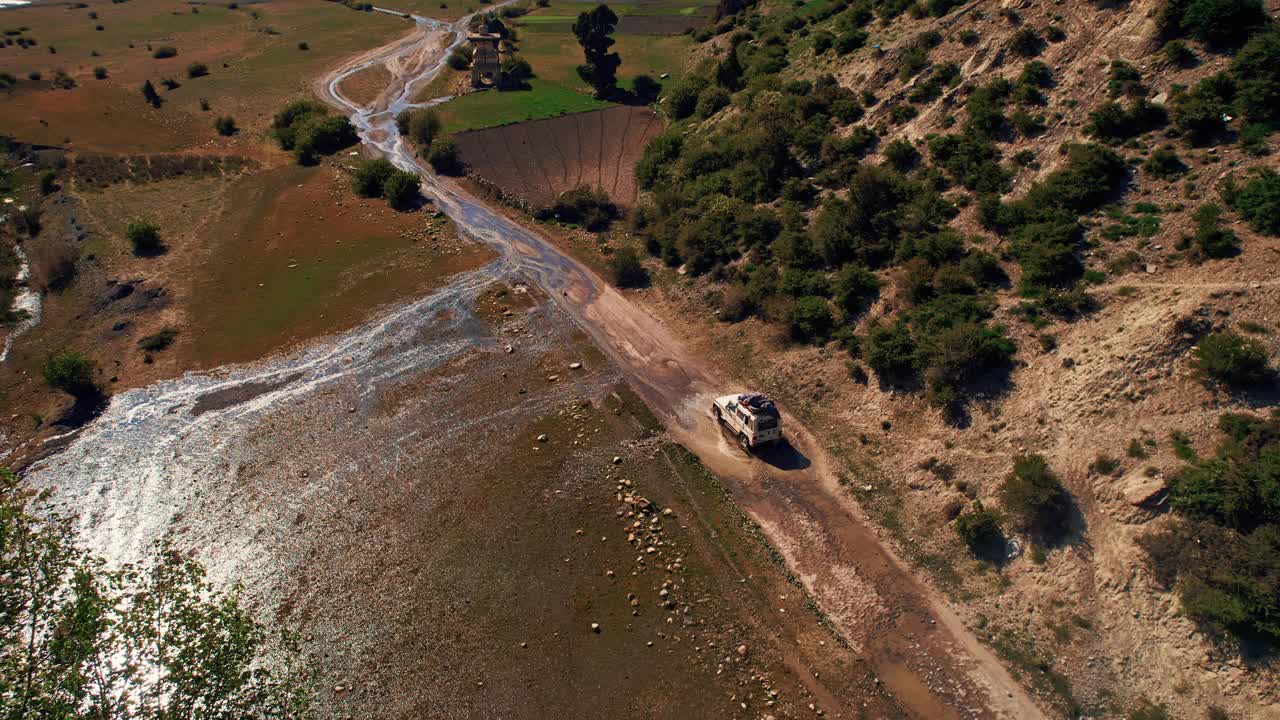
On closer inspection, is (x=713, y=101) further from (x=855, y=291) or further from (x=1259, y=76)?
(x=1259, y=76)

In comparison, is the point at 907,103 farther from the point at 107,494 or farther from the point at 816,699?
the point at 107,494

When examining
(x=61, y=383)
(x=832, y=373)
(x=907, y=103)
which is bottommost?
(x=61, y=383)

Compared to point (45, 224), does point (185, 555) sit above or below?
below

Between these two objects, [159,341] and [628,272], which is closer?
[159,341]

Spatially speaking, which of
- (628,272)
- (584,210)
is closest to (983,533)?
(628,272)

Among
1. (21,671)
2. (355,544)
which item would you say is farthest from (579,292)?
(21,671)

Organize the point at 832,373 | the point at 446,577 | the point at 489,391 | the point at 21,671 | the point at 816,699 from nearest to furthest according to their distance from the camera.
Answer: the point at 21,671 < the point at 816,699 < the point at 446,577 < the point at 832,373 < the point at 489,391

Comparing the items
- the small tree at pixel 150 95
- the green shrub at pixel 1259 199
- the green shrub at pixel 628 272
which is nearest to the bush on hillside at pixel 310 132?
the small tree at pixel 150 95
